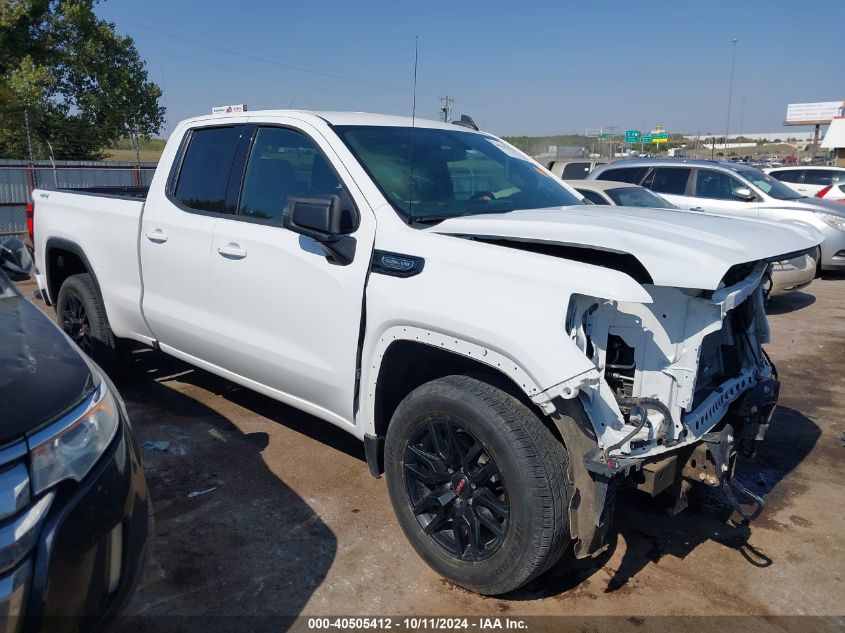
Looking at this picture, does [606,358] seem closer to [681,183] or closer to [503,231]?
[503,231]

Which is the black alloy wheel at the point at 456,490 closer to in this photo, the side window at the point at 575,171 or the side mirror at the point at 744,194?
the side mirror at the point at 744,194

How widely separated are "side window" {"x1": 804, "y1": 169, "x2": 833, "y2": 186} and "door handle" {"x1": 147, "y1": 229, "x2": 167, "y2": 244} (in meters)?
16.2

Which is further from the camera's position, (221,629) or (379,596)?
(379,596)

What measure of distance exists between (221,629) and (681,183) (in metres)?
10.5

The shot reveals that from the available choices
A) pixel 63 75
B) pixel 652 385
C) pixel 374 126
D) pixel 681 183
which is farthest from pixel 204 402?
pixel 63 75

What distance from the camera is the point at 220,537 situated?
3393 mm

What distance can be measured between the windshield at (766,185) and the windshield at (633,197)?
8.47 feet

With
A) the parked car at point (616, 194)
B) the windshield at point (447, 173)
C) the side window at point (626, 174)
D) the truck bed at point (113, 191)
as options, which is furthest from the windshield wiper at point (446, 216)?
the side window at point (626, 174)

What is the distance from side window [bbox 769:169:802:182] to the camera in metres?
16.8

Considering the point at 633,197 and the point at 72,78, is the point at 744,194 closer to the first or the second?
the point at 633,197

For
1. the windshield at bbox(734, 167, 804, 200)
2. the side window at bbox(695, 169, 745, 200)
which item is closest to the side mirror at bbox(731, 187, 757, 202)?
the side window at bbox(695, 169, 745, 200)

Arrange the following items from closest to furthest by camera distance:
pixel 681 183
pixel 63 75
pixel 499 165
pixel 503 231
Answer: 1. pixel 503 231
2. pixel 499 165
3. pixel 681 183
4. pixel 63 75

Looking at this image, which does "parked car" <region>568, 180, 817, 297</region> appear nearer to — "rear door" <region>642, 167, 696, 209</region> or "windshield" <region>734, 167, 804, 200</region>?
"rear door" <region>642, 167, 696, 209</region>

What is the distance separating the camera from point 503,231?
2.92 metres
